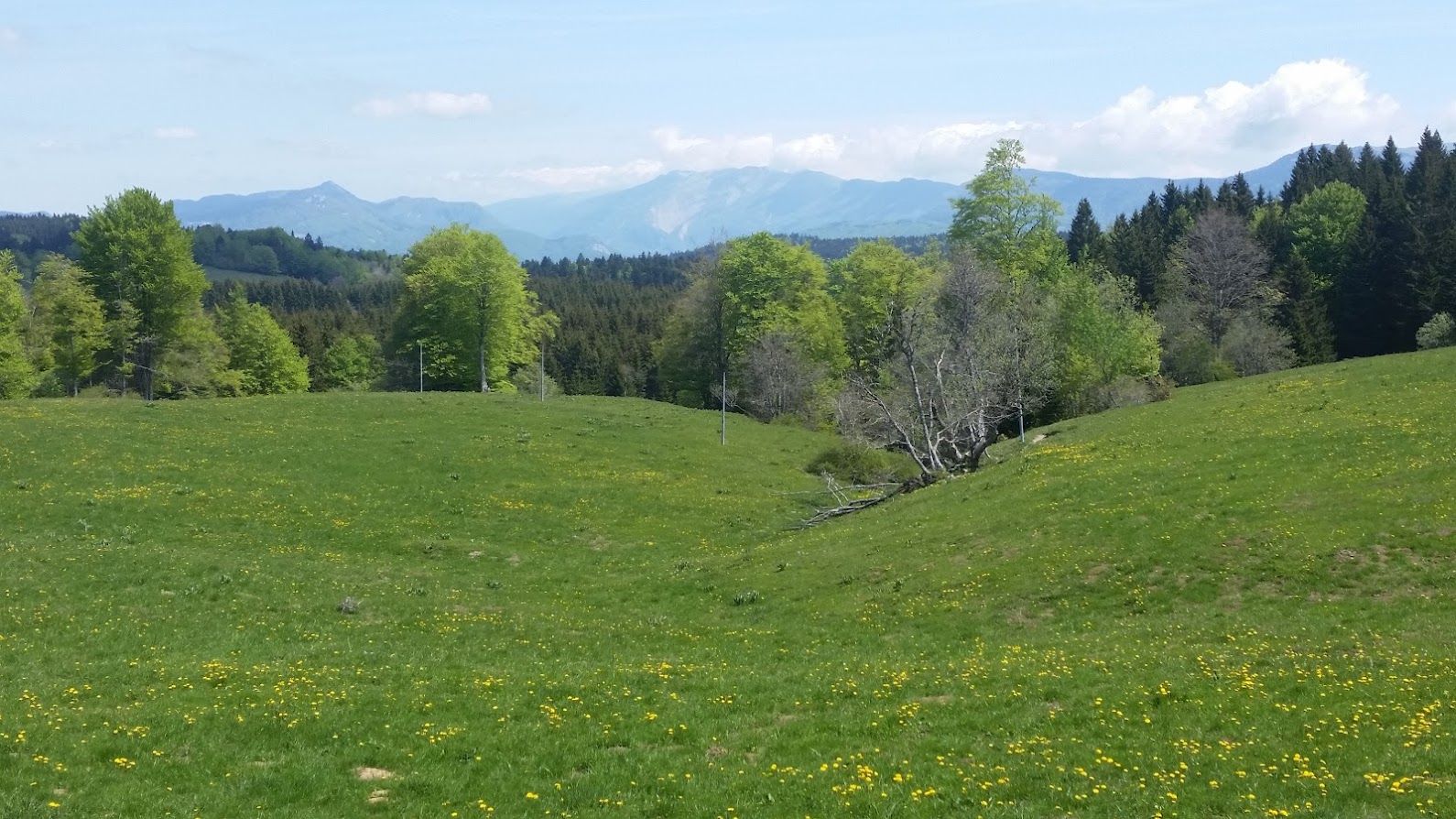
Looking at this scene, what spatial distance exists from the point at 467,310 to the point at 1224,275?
233 feet

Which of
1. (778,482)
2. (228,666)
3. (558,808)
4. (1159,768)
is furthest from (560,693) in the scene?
(778,482)

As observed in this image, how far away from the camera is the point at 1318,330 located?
8044cm

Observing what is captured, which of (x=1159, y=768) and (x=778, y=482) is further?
(x=778, y=482)

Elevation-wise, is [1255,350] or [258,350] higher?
[258,350]

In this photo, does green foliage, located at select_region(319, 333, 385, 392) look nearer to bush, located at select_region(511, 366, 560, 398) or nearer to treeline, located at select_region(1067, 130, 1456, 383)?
bush, located at select_region(511, 366, 560, 398)

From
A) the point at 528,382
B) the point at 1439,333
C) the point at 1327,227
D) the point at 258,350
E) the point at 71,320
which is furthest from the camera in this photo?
the point at 528,382

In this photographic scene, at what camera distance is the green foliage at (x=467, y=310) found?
271 feet

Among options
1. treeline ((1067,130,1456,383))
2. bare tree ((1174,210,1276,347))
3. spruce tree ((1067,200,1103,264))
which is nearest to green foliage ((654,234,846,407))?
treeline ((1067,130,1456,383))

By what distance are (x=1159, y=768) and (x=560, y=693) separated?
34.4ft

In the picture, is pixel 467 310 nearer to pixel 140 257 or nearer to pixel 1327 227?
pixel 140 257

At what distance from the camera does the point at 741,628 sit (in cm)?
2498

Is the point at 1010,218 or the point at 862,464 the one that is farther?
the point at 1010,218

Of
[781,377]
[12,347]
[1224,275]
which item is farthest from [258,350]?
[1224,275]

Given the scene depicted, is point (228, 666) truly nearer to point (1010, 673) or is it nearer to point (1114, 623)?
point (1010, 673)
